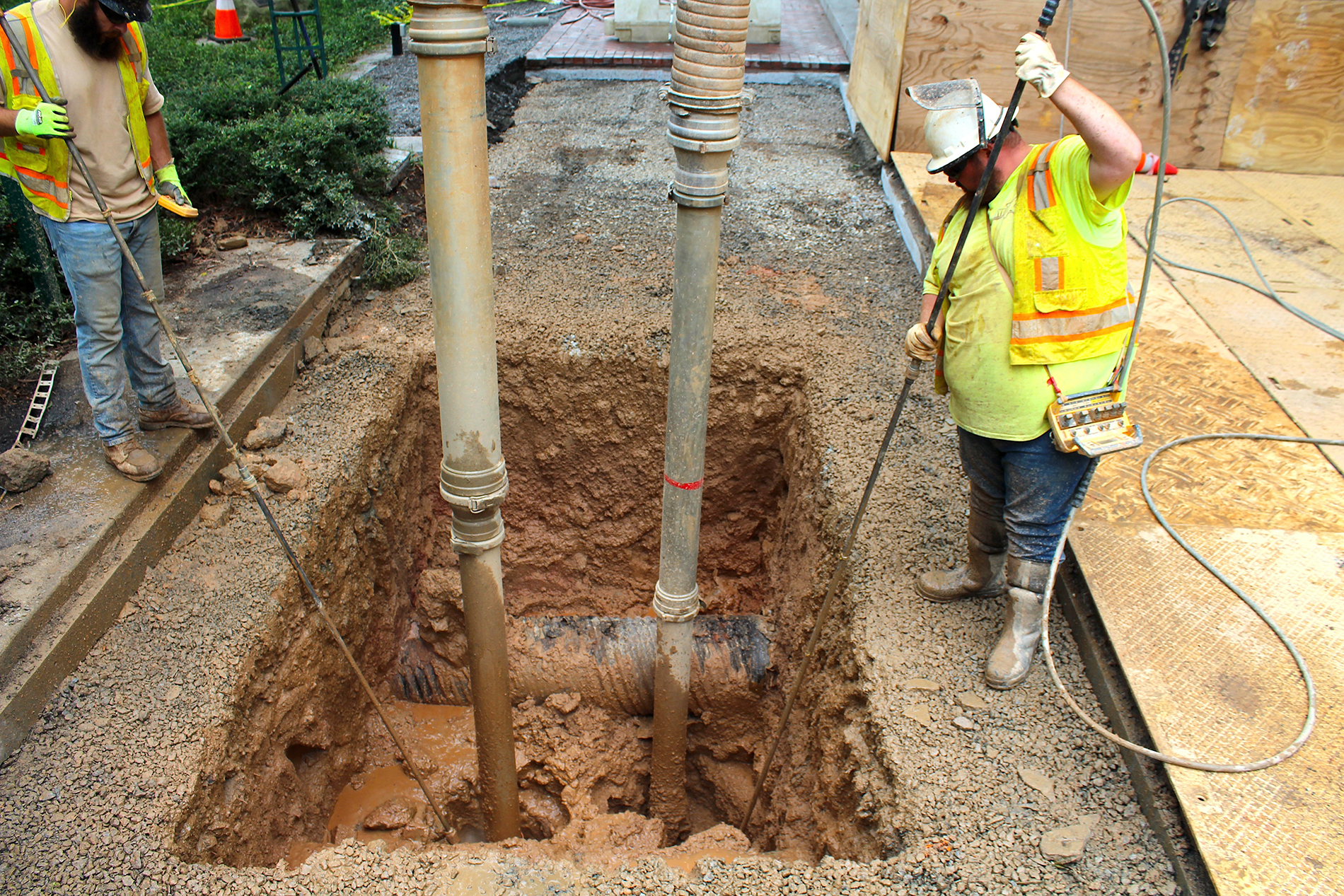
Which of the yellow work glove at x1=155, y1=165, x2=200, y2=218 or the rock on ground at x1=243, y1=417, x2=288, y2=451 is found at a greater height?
the yellow work glove at x1=155, y1=165, x2=200, y2=218

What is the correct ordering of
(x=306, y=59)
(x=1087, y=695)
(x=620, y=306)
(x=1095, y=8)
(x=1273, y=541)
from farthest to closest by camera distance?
1. (x=306, y=59)
2. (x=1095, y=8)
3. (x=620, y=306)
4. (x=1273, y=541)
5. (x=1087, y=695)

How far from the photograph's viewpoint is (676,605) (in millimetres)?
3176

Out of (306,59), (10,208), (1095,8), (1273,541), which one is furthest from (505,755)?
(306,59)

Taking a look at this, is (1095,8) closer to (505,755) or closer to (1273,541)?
(1273,541)

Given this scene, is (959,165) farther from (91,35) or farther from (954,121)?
(91,35)

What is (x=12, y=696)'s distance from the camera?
2.48 meters

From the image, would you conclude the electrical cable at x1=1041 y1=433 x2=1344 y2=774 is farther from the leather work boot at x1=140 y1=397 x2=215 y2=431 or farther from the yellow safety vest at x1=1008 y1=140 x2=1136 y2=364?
the leather work boot at x1=140 y1=397 x2=215 y2=431

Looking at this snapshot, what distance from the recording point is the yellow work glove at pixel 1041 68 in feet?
6.72

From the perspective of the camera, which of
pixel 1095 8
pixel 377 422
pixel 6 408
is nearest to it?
pixel 6 408

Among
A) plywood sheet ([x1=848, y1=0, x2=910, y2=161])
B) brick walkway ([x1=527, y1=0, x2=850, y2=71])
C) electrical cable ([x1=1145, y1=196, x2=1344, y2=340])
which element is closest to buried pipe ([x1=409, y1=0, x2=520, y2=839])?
electrical cable ([x1=1145, y1=196, x2=1344, y2=340])

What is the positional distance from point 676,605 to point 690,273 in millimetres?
1284

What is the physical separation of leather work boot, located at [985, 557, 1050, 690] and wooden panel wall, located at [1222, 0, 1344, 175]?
522 cm

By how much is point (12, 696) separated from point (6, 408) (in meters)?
1.77

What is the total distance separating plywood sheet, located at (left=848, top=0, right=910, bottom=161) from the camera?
6.04 meters
